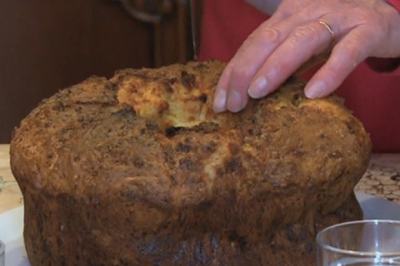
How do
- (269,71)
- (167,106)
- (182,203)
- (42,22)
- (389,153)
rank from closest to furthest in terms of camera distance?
(182,203), (269,71), (167,106), (389,153), (42,22)

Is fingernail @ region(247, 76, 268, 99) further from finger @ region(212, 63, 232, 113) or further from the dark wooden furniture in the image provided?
the dark wooden furniture

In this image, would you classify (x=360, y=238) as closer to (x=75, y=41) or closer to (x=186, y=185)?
(x=186, y=185)

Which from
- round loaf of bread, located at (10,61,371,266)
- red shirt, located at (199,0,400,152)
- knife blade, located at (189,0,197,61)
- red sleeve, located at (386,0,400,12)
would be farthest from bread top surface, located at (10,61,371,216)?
knife blade, located at (189,0,197,61)

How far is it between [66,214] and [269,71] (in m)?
0.37

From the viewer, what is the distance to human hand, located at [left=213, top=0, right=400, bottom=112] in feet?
3.57

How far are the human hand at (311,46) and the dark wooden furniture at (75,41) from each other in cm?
171

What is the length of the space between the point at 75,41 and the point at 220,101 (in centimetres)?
191

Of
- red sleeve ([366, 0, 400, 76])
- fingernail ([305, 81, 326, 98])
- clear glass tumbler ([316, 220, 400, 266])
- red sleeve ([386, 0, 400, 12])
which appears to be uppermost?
red sleeve ([386, 0, 400, 12])

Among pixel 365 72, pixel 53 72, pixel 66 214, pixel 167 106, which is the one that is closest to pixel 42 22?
pixel 53 72

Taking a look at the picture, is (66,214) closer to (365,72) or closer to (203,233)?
(203,233)

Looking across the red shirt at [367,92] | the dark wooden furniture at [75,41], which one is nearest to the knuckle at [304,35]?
the red shirt at [367,92]

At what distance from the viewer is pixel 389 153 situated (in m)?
1.76

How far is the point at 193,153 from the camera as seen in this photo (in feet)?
3.08

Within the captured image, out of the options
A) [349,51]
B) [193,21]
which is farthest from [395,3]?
[193,21]
